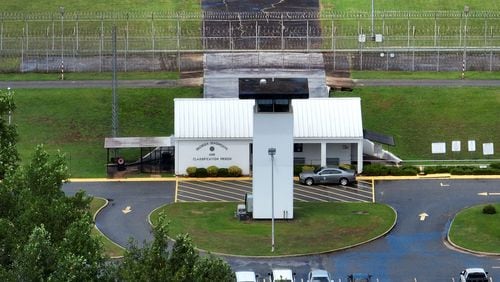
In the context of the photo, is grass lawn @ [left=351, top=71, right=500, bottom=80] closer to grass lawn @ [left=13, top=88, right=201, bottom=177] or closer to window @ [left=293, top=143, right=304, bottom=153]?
grass lawn @ [left=13, top=88, right=201, bottom=177]

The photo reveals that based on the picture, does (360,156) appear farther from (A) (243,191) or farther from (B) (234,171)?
(A) (243,191)

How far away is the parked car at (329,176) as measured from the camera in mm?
124875

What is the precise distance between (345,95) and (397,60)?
12.9m

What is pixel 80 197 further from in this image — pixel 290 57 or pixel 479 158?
pixel 290 57

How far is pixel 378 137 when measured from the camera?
13200 cm

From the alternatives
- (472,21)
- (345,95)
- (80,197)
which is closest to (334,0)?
(472,21)

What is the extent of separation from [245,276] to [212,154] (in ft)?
97.2

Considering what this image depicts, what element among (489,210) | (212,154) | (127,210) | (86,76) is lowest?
(127,210)

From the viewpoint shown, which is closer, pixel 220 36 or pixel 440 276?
pixel 440 276

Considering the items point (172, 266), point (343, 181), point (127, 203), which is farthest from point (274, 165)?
point (172, 266)

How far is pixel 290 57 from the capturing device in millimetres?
155875

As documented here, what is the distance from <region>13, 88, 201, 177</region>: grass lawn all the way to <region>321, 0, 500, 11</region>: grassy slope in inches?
1166

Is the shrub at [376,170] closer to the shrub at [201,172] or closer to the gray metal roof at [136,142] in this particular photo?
the shrub at [201,172]

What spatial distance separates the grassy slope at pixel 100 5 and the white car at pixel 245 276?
73.2 m
